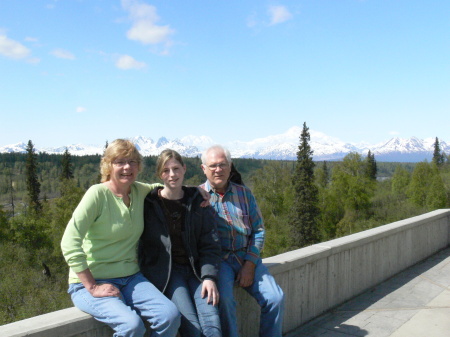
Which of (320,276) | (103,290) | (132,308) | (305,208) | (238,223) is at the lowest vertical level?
(305,208)

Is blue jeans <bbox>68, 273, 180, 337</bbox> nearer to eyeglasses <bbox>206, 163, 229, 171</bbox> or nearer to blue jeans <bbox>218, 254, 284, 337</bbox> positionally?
blue jeans <bbox>218, 254, 284, 337</bbox>

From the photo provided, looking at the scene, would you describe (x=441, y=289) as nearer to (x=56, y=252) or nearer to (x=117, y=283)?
(x=117, y=283)

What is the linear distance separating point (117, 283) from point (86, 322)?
346 millimetres

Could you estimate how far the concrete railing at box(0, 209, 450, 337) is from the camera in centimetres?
255

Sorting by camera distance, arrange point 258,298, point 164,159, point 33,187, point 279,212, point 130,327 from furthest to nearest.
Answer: point 33,187, point 279,212, point 258,298, point 164,159, point 130,327

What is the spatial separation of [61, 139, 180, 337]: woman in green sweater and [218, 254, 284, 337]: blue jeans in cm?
54

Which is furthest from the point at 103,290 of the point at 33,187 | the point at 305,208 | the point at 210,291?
the point at 33,187

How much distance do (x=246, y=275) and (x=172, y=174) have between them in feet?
3.41

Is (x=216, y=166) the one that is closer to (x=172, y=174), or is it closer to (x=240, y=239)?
(x=172, y=174)

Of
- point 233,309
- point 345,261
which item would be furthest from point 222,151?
point 345,261

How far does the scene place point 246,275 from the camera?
348cm

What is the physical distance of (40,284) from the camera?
39.0m

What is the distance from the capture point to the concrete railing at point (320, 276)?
2549 mm

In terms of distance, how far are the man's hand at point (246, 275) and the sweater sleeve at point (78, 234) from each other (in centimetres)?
130
